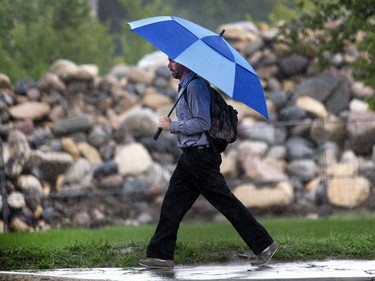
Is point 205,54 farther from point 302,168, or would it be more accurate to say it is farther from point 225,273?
point 302,168

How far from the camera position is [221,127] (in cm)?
1004

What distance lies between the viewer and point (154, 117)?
33438mm

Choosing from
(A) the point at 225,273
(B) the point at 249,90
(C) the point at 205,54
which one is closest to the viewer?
(A) the point at 225,273

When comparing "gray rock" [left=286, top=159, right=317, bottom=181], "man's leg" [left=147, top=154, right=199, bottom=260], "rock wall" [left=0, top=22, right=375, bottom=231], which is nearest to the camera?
"man's leg" [left=147, top=154, right=199, bottom=260]

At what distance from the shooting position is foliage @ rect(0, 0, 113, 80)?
43094 mm

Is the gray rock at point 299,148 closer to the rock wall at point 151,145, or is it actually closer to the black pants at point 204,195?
the rock wall at point 151,145

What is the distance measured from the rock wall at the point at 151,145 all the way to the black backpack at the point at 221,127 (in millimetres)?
11151

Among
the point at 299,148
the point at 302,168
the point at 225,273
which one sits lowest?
the point at 225,273

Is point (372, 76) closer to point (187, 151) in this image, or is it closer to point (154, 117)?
point (187, 151)

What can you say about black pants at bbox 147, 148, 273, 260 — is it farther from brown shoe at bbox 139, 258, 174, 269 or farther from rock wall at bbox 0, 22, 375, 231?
rock wall at bbox 0, 22, 375, 231

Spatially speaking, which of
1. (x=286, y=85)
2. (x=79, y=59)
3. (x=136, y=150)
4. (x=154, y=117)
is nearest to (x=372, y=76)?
(x=136, y=150)

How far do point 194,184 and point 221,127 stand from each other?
0.60 metres

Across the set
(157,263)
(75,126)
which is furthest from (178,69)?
(75,126)

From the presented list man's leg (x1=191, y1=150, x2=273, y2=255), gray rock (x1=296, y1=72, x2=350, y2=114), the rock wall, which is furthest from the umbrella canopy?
gray rock (x1=296, y1=72, x2=350, y2=114)
